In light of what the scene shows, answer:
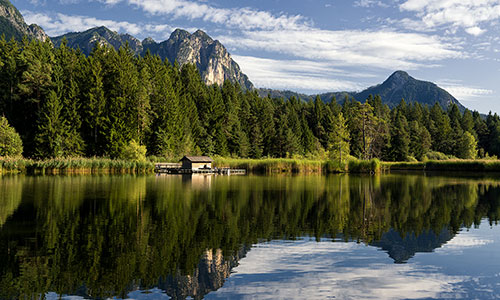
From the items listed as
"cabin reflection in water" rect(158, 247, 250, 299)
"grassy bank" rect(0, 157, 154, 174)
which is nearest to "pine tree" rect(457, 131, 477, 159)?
"grassy bank" rect(0, 157, 154, 174)

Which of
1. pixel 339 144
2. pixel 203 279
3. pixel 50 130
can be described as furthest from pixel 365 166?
pixel 203 279

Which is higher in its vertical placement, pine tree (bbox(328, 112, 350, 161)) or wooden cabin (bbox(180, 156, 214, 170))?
pine tree (bbox(328, 112, 350, 161))

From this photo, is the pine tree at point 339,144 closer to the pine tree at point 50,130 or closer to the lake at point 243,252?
the pine tree at point 50,130

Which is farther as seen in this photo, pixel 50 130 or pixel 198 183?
pixel 50 130

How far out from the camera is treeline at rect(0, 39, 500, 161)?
7406cm

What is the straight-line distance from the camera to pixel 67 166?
60.1 m

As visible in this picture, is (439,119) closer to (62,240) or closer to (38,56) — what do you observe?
(38,56)

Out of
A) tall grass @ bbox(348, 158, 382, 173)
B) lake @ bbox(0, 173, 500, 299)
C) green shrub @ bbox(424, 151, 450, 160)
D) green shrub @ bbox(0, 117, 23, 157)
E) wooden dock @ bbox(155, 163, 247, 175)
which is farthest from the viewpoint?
green shrub @ bbox(424, 151, 450, 160)

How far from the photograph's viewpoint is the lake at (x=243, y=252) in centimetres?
939

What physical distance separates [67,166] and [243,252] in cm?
5414

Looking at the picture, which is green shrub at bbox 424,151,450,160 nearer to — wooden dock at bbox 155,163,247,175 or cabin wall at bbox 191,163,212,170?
wooden dock at bbox 155,163,247,175

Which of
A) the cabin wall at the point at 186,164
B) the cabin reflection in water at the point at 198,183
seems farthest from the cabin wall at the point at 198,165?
the cabin reflection in water at the point at 198,183

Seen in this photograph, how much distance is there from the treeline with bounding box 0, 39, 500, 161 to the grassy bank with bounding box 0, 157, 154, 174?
8.51 meters

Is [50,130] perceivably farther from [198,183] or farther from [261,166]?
[198,183]
